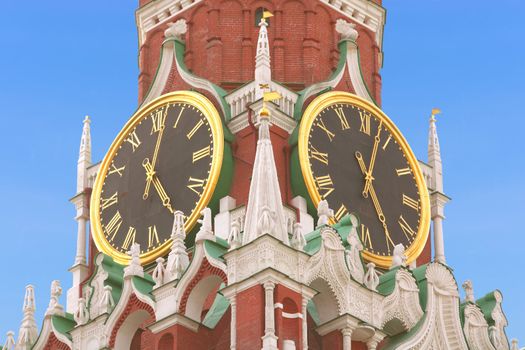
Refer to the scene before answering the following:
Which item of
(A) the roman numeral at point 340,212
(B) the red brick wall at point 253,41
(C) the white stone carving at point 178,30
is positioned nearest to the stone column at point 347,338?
(A) the roman numeral at point 340,212

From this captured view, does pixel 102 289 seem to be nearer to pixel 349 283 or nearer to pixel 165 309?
pixel 165 309

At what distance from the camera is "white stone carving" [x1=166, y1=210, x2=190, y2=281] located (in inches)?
1540

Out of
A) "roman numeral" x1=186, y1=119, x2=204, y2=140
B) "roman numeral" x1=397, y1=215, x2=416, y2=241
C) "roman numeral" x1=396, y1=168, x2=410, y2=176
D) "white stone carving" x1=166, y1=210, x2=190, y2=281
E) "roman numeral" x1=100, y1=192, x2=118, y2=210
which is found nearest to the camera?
"white stone carving" x1=166, y1=210, x2=190, y2=281

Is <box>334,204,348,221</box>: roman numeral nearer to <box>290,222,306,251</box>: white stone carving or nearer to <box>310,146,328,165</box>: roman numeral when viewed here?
<box>310,146,328,165</box>: roman numeral

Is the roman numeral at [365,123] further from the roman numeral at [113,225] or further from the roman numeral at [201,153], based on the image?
the roman numeral at [113,225]

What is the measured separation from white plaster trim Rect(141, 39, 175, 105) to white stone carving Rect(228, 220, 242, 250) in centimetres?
598

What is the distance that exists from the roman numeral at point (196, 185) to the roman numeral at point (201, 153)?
0.45m

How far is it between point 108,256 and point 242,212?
2.96m

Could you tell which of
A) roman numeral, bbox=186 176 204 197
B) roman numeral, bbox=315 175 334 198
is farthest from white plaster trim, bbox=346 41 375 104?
roman numeral, bbox=186 176 204 197

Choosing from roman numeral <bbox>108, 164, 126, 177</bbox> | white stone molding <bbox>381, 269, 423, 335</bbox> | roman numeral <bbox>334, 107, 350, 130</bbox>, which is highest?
roman numeral <bbox>334, 107, 350, 130</bbox>

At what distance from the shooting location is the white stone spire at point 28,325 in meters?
41.4

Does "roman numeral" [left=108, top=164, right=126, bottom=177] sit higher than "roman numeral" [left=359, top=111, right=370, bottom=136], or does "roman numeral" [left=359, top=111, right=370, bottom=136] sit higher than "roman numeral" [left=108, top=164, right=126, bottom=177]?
"roman numeral" [left=359, top=111, right=370, bottom=136]

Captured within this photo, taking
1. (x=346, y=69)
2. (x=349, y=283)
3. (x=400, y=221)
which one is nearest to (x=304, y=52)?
(x=346, y=69)

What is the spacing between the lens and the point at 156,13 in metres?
45.9
